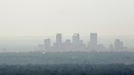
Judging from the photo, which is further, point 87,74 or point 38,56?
point 38,56

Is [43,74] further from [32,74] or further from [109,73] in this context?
[109,73]

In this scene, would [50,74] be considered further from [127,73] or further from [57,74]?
[127,73]

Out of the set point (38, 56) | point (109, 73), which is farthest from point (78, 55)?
point (109, 73)

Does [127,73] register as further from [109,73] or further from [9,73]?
[9,73]

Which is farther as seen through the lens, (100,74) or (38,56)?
(38,56)

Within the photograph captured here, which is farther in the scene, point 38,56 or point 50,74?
point 38,56

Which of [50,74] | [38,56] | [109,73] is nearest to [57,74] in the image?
[50,74]

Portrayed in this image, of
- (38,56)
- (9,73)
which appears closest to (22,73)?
(9,73)
